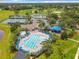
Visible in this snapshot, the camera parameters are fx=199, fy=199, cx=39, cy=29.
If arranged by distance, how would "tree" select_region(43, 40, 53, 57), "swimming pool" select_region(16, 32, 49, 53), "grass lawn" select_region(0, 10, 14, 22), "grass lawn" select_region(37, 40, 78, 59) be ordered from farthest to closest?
"grass lawn" select_region(0, 10, 14, 22) → "swimming pool" select_region(16, 32, 49, 53) → "tree" select_region(43, 40, 53, 57) → "grass lawn" select_region(37, 40, 78, 59)

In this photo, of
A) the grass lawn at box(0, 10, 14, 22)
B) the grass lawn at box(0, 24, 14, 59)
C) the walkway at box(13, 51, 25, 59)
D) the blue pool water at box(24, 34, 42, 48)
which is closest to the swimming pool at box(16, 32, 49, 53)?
the blue pool water at box(24, 34, 42, 48)

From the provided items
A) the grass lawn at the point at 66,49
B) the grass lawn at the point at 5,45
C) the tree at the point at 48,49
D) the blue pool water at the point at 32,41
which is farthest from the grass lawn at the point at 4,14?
the tree at the point at 48,49

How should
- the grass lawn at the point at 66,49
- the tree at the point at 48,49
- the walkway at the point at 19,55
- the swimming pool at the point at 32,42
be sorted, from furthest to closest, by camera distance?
the swimming pool at the point at 32,42 → the walkway at the point at 19,55 → the tree at the point at 48,49 → the grass lawn at the point at 66,49

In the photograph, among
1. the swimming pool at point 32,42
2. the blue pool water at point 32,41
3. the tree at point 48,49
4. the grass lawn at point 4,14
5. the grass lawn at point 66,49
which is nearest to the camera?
the grass lawn at point 66,49

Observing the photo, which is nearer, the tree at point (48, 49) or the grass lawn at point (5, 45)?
the tree at point (48, 49)

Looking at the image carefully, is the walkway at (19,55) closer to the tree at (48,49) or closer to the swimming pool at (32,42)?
the swimming pool at (32,42)

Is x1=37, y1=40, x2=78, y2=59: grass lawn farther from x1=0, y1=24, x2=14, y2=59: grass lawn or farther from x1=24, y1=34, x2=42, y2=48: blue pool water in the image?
x1=0, y1=24, x2=14, y2=59: grass lawn

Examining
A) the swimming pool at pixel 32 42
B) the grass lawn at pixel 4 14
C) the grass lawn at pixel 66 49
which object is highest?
the swimming pool at pixel 32 42
